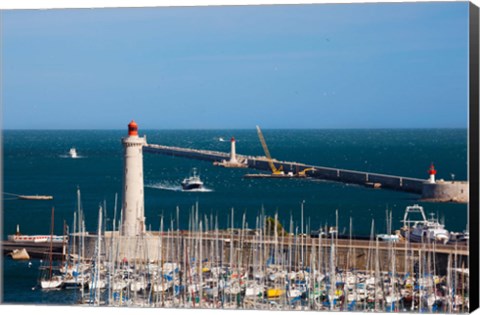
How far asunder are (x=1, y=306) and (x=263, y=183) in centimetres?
2361

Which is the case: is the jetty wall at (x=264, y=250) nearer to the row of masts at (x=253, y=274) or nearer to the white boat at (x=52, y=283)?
the row of masts at (x=253, y=274)

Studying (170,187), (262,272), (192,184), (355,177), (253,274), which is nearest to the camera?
(262,272)

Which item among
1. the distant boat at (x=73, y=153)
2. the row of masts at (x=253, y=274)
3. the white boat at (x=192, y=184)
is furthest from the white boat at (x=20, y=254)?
the distant boat at (x=73, y=153)

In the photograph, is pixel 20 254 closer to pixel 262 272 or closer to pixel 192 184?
pixel 262 272

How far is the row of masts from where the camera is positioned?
23.5 meters

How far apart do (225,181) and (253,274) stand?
74.5ft

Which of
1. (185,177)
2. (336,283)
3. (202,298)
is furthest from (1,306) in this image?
(185,177)

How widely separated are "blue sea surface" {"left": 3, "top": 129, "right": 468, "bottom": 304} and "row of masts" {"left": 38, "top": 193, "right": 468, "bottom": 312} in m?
0.95

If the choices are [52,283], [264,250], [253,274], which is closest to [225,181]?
[264,250]

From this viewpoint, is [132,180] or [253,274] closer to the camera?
[253,274]

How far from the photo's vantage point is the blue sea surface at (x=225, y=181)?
1315 inches

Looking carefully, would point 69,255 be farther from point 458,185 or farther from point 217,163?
point 217,163

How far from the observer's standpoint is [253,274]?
83.8 feet

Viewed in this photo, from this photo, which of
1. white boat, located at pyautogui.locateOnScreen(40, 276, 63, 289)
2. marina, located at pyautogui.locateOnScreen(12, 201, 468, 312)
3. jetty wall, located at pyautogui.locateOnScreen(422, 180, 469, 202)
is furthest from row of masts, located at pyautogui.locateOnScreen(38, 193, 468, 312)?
jetty wall, located at pyautogui.locateOnScreen(422, 180, 469, 202)
